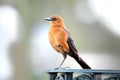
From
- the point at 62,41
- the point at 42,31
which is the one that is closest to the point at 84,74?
the point at 62,41

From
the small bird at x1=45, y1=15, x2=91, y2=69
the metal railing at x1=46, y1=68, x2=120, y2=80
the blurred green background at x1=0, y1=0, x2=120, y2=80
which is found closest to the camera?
the metal railing at x1=46, y1=68, x2=120, y2=80

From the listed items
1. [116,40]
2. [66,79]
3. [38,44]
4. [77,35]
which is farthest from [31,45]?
[66,79]

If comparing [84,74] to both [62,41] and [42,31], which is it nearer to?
[62,41]

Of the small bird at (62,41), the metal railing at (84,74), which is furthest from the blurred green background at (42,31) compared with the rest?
the metal railing at (84,74)

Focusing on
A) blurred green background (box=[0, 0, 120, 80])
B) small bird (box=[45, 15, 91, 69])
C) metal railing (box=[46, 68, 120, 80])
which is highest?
blurred green background (box=[0, 0, 120, 80])

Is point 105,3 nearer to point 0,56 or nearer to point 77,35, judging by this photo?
point 77,35

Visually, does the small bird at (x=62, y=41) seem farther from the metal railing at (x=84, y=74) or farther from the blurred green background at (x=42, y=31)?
the blurred green background at (x=42, y=31)

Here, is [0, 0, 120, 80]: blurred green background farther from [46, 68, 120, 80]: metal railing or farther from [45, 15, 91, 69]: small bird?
[46, 68, 120, 80]: metal railing

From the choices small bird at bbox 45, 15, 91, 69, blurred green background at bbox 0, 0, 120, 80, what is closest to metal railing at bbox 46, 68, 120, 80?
small bird at bbox 45, 15, 91, 69

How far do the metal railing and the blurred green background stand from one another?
250 cm

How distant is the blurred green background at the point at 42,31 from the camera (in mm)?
4328

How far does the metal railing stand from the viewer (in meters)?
1.61

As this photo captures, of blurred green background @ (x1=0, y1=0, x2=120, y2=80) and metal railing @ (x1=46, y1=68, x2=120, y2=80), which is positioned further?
blurred green background @ (x1=0, y1=0, x2=120, y2=80)

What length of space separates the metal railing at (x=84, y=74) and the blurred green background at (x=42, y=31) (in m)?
2.50
